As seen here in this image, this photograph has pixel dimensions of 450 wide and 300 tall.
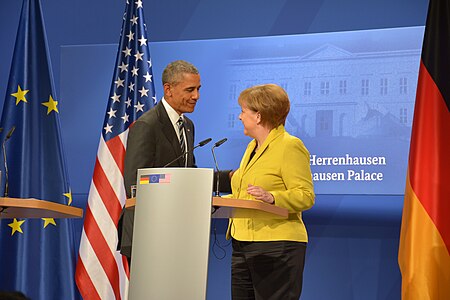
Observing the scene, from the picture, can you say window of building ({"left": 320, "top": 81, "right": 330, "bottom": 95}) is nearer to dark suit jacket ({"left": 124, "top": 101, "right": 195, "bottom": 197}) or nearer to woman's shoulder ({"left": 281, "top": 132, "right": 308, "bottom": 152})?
dark suit jacket ({"left": 124, "top": 101, "right": 195, "bottom": 197})

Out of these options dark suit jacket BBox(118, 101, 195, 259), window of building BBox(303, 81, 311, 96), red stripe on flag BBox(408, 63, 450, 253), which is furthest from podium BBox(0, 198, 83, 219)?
window of building BBox(303, 81, 311, 96)

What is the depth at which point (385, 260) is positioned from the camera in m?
4.66

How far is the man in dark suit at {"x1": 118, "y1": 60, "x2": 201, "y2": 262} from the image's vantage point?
129 inches

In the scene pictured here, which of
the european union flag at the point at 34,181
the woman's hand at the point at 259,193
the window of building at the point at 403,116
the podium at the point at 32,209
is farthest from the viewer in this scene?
the european union flag at the point at 34,181

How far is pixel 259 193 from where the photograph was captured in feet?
9.12

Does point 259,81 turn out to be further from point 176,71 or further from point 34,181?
point 34,181

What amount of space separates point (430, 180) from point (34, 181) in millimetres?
A: 2467

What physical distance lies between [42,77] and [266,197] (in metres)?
2.49

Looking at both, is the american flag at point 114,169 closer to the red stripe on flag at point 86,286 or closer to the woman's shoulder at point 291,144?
the red stripe on flag at point 86,286

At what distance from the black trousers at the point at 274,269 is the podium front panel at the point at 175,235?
44 centimetres

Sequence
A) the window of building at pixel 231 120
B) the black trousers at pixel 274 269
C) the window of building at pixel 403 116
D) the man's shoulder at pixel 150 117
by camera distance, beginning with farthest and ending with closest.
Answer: the window of building at pixel 231 120 < the window of building at pixel 403 116 < the man's shoulder at pixel 150 117 < the black trousers at pixel 274 269

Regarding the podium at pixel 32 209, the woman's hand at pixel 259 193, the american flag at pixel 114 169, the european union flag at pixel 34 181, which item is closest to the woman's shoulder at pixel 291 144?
the woman's hand at pixel 259 193

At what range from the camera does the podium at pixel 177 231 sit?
2.59 meters

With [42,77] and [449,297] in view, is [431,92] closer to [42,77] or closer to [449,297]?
[449,297]
